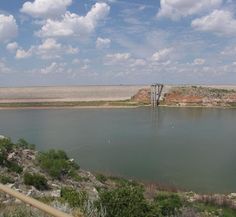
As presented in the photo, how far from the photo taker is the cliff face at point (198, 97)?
83312 millimetres

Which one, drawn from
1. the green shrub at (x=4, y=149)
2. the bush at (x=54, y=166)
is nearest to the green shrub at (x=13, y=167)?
the green shrub at (x=4, y=149)

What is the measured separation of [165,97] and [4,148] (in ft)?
232

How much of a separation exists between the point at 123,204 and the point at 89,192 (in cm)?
513

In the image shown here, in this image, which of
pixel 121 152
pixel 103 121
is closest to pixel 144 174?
pixel 121 152

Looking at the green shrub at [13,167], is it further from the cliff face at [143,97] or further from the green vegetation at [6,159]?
the cliff face at [143,97]

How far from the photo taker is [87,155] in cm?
3256

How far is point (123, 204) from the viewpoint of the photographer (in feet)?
35.4

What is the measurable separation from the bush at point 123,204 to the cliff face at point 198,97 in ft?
240

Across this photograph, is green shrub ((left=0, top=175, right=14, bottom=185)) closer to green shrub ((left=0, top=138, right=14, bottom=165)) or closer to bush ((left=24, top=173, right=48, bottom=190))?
bush ((left=24, top=173, right=48, bottom=190))

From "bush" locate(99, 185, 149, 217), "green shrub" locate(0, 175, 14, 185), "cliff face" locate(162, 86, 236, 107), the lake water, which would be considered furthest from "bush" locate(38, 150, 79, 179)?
"cliff face" locate(162, 86, 236, 107)

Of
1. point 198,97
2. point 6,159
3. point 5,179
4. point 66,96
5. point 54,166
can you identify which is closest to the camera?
point 5,179

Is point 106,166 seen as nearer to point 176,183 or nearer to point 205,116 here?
point 176,183

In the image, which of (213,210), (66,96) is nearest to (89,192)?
(213,210)

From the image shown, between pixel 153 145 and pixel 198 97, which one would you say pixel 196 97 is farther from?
pixel 153 145
